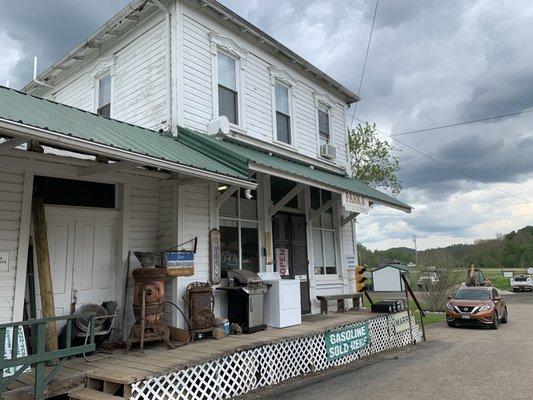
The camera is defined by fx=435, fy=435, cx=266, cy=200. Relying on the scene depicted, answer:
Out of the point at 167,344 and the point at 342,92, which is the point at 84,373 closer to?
the point at 167,344

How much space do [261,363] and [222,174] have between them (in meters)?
3.04

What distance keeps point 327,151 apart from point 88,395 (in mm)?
9067

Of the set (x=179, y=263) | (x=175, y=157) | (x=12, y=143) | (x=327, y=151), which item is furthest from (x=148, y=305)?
(x=327, y=151)

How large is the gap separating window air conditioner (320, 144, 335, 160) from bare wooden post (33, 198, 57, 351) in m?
7.87

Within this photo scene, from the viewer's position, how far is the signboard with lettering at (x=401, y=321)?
35.9 ft

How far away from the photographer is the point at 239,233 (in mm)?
9125

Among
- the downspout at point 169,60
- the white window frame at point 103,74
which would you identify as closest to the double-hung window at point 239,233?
the downspout at point 169,60

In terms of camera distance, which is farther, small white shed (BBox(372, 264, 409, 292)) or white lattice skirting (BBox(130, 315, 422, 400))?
small white shed (BBox(372, 264, 409, 292))

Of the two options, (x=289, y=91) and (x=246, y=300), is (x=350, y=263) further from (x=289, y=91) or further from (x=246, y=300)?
(x=246, y=300)

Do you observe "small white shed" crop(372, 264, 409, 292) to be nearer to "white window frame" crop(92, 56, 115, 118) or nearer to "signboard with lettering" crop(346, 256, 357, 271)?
"signboard with lettering" crop(346, 256, 357, 271)

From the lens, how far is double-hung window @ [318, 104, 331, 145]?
12.6m

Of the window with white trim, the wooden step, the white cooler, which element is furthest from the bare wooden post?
the window with white trim

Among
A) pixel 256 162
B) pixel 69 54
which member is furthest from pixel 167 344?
pixel 69 54

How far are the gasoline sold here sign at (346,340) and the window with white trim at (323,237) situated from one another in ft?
8.08
